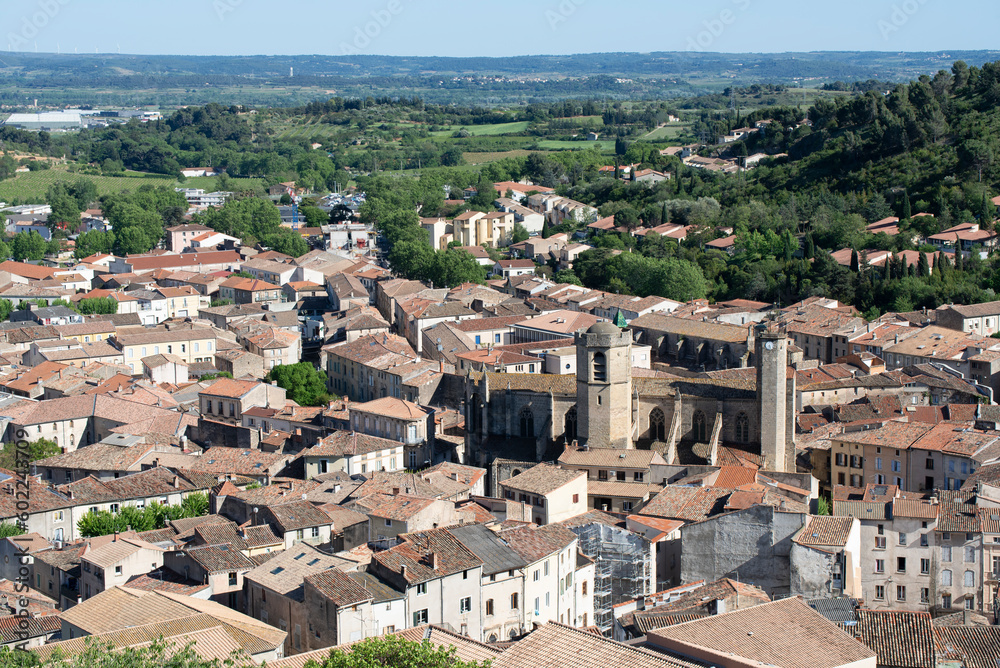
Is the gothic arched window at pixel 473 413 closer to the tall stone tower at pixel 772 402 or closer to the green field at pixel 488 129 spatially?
the tall stone tower at pixel 772 402

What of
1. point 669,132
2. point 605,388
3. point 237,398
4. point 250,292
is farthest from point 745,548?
point 669,132

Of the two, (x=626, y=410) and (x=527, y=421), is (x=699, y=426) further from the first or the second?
(x=527, y=421)

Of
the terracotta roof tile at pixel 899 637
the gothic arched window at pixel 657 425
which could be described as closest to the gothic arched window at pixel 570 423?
the gothic arched window at pixel 657 425

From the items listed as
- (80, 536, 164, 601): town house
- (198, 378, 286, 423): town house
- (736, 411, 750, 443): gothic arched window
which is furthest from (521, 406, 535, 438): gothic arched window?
(80, 536, 164, 601): town house

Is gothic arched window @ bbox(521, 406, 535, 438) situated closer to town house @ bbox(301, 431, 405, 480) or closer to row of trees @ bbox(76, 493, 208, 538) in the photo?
town house @ bbox(301, 431, 405, 480)

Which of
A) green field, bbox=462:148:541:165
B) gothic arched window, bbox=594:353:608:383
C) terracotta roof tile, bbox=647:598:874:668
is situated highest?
gothic arched window, bbox=594:353:608:383

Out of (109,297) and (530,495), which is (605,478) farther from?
(109,297)

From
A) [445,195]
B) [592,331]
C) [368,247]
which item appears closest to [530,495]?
[592,331]
